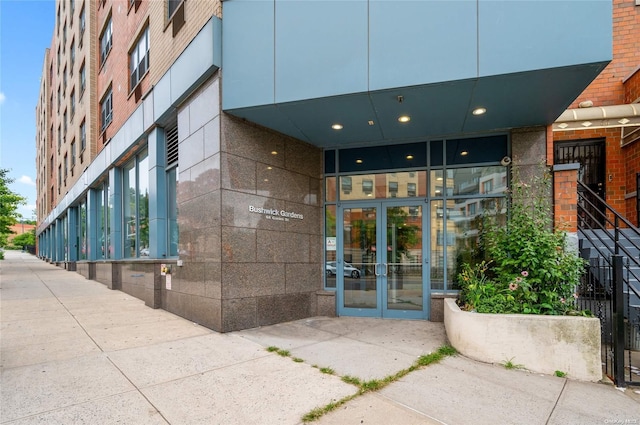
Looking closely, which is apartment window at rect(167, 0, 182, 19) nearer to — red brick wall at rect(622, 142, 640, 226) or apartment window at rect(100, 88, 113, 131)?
apartment window at rect(100, 88, 113, 131)

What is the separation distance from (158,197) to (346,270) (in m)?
5.36

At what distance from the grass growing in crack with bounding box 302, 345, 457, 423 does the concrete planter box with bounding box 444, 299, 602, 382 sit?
0.38 m

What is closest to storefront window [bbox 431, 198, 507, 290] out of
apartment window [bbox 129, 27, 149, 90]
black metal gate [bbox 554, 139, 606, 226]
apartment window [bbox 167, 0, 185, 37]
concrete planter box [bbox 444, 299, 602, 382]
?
concrete planter box [bbox 444, 299, 602, 382]

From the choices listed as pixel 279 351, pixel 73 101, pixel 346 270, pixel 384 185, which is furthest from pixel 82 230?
pixel 279 351

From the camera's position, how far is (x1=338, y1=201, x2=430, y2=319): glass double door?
7.90 metres

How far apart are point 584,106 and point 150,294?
38.5ft

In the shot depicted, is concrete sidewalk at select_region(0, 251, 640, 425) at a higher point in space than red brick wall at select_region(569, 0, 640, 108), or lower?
lower

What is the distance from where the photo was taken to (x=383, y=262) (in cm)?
808

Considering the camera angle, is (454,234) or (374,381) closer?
(374,381)

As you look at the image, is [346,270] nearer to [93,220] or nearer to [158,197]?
[158,197]

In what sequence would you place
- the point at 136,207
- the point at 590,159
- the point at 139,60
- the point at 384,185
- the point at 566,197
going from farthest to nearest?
the point at 136,207 → the point at 139,60 → the point at 590,159 → the point at 384,185 → the point at 566,197

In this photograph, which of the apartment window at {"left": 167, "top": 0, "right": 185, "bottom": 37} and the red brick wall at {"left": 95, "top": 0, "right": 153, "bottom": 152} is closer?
the apartment window at {"left": 167, "top": 0, "right": 185, "bottom": 37}

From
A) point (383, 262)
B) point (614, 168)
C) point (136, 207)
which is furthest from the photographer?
point (136, 207)

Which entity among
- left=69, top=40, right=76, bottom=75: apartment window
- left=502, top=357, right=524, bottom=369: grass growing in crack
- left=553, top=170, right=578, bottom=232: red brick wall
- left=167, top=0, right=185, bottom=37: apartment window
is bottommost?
left=502, top=357, right=524, bottom=369: grass growing in crack
